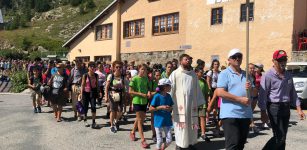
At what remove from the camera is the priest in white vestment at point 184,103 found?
5957 mm

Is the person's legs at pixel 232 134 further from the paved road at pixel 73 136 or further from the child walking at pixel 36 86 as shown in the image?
the child walking at pixel 36 86

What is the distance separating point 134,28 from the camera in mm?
26797

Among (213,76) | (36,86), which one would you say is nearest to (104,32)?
(36,86)

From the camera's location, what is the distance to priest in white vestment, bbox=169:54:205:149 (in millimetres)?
5957

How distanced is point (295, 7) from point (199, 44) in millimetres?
6260

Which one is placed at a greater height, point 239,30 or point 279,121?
point 239,30

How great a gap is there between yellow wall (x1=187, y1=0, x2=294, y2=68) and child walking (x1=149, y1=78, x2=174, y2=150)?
1299cm

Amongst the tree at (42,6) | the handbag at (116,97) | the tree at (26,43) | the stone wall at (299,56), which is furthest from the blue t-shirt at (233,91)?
the tree at (42,6)

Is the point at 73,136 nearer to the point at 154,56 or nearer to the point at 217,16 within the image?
the point at 217,16

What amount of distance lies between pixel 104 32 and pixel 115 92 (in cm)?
2055

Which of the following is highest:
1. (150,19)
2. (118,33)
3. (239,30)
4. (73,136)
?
(150,19)

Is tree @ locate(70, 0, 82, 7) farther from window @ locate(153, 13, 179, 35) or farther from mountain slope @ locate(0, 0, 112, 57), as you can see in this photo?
window @ locate(153, 13, 179, 35)

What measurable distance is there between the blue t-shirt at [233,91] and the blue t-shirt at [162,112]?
153 centimetres

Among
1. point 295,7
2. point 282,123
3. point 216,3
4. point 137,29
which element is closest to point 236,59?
point 282,123
